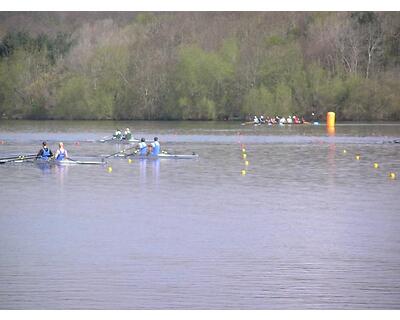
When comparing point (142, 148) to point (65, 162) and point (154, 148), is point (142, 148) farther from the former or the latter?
point (65, 162)

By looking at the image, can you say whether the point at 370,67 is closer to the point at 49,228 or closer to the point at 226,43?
the point at 226,43

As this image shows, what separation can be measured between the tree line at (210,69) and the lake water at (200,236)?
34499 millimetres

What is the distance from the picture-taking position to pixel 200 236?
1434 centimetres

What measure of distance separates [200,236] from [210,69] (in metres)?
49.8

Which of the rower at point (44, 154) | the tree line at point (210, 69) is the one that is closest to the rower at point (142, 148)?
the rower at point (44, 154)

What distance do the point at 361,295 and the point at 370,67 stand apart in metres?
53.0

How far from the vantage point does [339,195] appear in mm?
19703

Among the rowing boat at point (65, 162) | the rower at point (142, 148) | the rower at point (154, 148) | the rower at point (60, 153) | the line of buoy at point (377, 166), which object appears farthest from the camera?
the rower at point (142, 148)

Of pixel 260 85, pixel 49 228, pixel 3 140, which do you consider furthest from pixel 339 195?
pixel 260 85

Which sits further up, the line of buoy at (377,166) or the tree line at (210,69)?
the tree line at (210,69)

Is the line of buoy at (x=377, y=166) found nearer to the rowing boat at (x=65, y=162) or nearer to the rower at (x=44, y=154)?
the rowing boat at (x=65, y=162)

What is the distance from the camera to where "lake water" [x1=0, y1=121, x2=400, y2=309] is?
1065 cm

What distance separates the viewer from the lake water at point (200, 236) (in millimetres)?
10648

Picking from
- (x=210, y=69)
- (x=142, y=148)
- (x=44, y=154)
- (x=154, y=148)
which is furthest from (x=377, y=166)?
(x=210, y=69)
